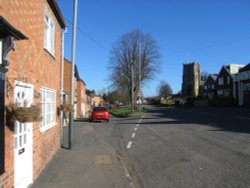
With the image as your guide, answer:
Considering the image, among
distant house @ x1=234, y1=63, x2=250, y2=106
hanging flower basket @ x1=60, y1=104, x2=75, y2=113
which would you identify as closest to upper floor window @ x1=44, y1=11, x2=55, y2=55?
hanging flower basket @ x1=60, y1=104, x2=75, y2=113

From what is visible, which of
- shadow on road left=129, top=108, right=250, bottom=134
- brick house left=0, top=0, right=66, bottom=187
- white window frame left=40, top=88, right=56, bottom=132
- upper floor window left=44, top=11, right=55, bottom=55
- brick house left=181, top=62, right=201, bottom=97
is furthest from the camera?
brick house left=181, top=62, right=201, bottom=97

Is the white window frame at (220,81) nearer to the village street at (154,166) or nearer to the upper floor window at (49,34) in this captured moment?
the village street at (154,166)

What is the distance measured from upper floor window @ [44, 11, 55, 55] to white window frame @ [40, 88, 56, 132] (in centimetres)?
139

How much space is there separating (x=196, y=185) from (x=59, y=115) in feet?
22.9

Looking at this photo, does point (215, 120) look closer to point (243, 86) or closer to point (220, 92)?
point (243, 86)

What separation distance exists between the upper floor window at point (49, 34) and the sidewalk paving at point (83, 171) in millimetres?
3455

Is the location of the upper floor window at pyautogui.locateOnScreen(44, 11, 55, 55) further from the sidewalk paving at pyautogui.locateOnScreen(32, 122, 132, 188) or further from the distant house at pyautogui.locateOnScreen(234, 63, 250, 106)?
the distant house at pyautogui.locateOnScreen(234, 63, 250, 106)

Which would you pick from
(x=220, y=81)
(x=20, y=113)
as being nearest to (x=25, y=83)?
(x=20, y=113)

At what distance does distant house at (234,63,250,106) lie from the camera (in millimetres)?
65750

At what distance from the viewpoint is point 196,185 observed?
7.26 metres

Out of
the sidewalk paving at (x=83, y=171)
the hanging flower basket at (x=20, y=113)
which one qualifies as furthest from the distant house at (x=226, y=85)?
the hanging flower basket at (x=20, y=113)

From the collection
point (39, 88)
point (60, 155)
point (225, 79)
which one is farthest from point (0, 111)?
point (225, 79)

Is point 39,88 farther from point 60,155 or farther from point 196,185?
point 196,185

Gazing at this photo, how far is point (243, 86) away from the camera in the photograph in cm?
6862
